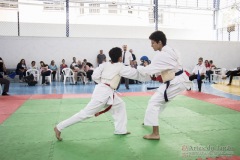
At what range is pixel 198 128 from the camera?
401 cm

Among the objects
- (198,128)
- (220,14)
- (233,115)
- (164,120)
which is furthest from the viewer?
(220,14)

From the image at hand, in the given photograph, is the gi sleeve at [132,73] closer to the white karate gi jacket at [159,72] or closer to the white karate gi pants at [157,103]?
the white karate gi jacket at [159,72]

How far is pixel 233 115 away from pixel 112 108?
2856 millimetres

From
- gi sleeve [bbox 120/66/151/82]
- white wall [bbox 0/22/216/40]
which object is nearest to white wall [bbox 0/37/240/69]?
white wall [bbox 0/22/216/40]

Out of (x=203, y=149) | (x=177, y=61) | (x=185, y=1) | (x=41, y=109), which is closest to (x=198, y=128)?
(x=203, y=149)

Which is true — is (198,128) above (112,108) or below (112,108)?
below

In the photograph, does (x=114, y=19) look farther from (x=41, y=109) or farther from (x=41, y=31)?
(x=41, y=109)

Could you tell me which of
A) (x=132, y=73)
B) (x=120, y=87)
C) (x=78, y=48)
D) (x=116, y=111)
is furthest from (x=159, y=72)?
(x=78, y=48)

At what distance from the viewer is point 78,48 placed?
13484mm

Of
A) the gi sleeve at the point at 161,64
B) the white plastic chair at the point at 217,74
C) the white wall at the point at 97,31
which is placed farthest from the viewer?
the white wall at the point at 97,31

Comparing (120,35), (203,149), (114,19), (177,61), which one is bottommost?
(203,149)

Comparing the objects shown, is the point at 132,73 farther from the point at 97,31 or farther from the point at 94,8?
the point at 97,31

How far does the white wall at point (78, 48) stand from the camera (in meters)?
12.6

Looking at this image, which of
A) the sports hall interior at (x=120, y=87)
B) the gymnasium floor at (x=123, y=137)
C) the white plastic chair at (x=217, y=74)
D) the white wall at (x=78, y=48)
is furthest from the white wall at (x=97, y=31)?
the gymnasium floor at (x=123, y=137)
